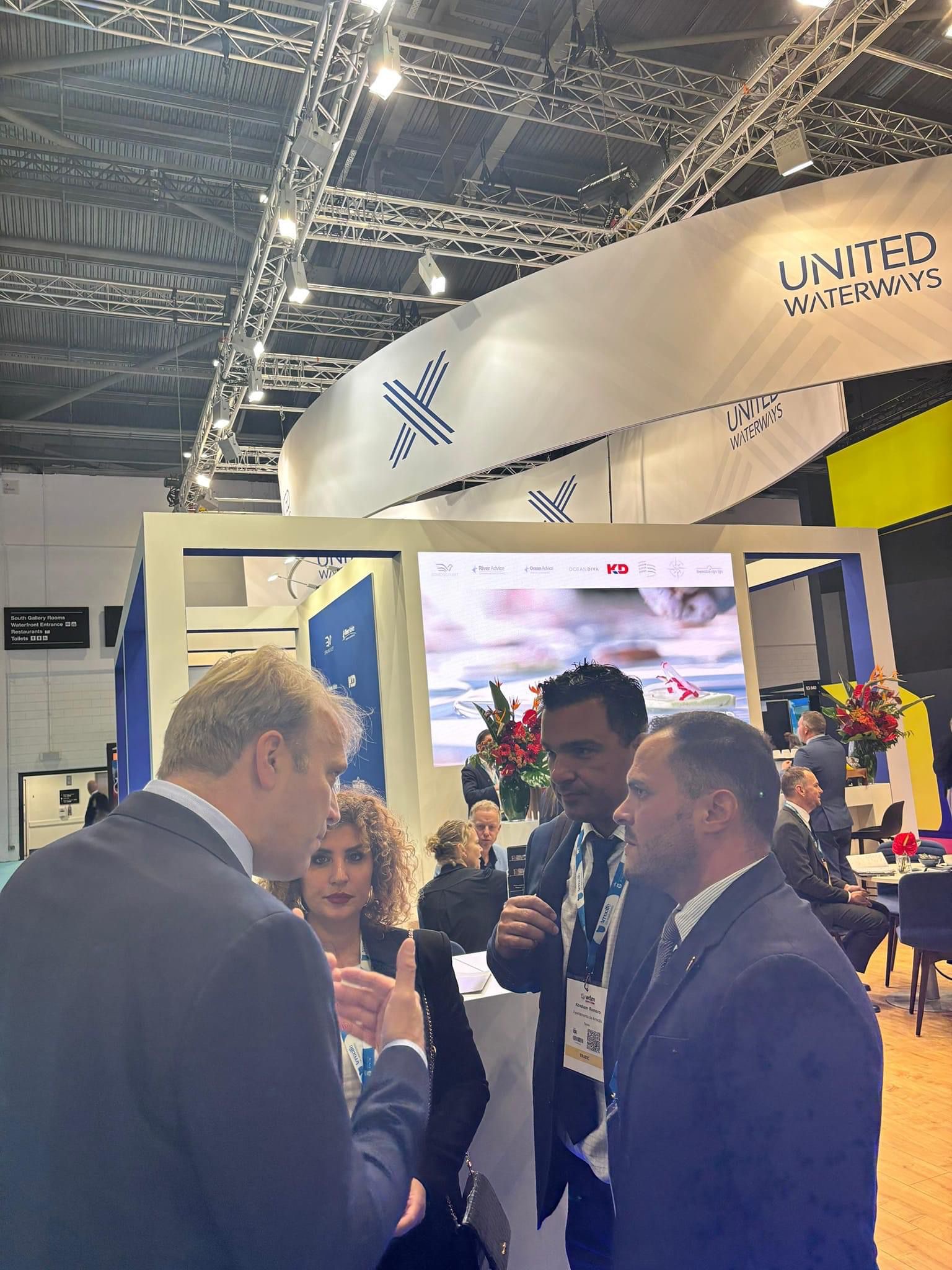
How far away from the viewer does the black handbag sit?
134 centimetres

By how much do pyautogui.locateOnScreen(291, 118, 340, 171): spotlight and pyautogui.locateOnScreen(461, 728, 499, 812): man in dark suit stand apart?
4.38m

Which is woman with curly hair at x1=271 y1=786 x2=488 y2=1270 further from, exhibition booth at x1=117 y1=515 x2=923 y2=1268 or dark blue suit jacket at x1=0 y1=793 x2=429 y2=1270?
exhibition booth at x1=117 y1=515 x2=923 y2=1268

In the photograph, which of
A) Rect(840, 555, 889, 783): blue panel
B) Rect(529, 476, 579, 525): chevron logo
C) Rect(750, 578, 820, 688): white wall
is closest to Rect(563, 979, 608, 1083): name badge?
Rect(840, 555, 889, 783): blue panel

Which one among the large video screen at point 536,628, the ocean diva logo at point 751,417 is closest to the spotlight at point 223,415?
the large video screen at point 536,628

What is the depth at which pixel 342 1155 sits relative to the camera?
0.94 metres

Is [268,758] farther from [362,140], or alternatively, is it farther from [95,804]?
[95,804]

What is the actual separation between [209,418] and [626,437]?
4.91 m

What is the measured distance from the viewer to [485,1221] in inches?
54.2

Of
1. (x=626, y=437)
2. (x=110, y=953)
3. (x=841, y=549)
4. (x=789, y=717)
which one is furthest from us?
(x=789, y=717)

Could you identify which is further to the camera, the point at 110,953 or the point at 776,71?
the point at 776,71

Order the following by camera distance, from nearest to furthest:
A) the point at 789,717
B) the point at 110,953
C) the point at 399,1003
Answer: the point at 110,953
the point at 399,1003
the point at 789,717

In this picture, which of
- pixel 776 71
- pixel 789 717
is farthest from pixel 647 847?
pixel 789 717

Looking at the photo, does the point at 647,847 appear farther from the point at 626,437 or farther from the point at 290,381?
the point at 290,381

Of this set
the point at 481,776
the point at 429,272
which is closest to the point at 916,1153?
the point at 481,776
